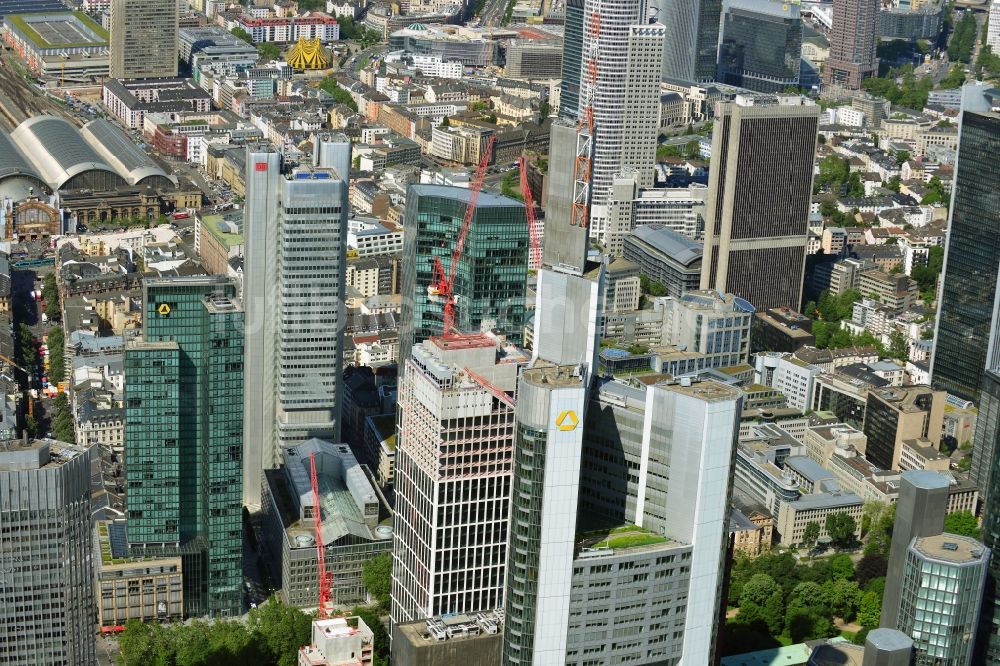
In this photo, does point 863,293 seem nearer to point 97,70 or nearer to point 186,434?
point 186,434

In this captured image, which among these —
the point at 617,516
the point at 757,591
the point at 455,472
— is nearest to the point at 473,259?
the point at 757,591

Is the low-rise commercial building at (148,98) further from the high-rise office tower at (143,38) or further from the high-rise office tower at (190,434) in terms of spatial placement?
the high-rise office tower at (190,434)

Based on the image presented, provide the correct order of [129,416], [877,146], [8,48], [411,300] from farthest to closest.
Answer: [8,48]
[877,146]
[411,300]
[129,416]

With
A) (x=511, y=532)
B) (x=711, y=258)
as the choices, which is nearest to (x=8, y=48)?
(x=711, y=258)


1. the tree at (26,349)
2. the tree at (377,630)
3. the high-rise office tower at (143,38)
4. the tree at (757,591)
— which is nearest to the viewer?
the tree at (377,630)

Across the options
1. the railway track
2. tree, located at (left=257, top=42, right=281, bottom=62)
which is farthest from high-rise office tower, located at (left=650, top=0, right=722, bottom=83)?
the railway track

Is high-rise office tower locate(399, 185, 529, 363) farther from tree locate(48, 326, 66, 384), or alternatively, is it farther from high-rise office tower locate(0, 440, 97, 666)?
tree locate(48, 326, 66, 384)

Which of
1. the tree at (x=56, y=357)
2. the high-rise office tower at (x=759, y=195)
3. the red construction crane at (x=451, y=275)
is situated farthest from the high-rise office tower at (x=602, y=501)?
the high-rise office tower at (x=759, y=195)
